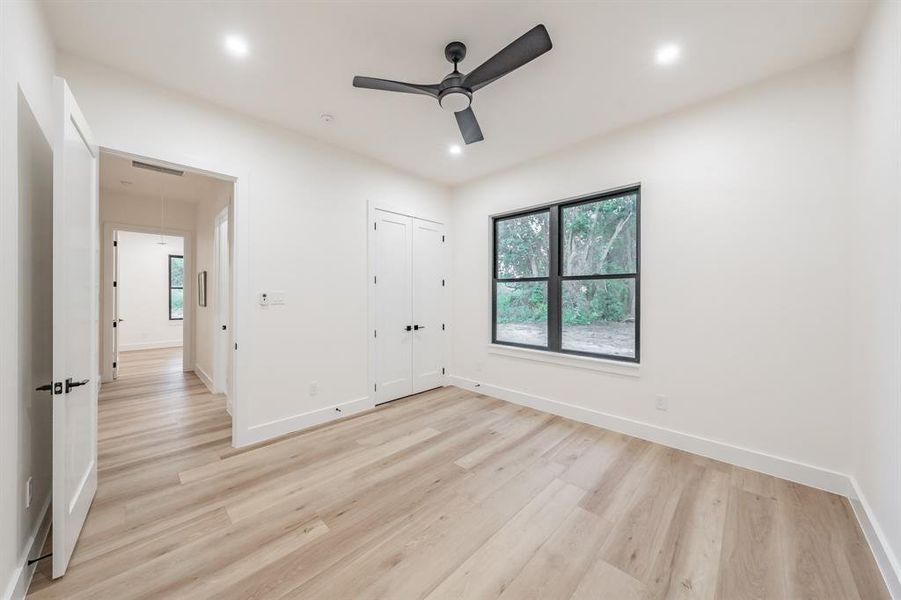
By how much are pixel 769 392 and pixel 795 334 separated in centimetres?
46

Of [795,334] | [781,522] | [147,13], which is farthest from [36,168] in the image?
[795,334]

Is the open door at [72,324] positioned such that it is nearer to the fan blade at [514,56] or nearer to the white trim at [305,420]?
the white trim at [305,420]

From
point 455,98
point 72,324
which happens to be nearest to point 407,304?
point 455,98

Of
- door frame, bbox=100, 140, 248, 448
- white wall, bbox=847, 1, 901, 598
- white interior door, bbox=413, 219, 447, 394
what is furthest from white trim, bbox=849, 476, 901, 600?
door frame, bbox=100, 140, 248, 448

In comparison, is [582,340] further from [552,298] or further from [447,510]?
[447,510]

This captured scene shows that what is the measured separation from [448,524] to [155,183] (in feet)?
19.0

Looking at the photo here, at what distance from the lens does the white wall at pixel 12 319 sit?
1353 mm

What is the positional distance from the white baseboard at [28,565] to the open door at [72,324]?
0.10 m

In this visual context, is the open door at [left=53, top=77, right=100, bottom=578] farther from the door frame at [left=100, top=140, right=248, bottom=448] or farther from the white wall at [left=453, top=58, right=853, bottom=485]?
the white wall at [left=453, top=58, right=853, bottom=485]

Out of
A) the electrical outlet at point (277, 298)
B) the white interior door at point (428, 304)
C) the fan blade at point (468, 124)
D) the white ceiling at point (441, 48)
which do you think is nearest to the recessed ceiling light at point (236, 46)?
the white ceiling at point (441, 48)

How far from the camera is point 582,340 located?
12.3 feet

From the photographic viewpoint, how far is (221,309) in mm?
4344

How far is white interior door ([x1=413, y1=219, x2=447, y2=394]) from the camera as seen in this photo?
4.55m

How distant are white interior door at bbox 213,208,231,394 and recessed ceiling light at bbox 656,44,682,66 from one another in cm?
450
